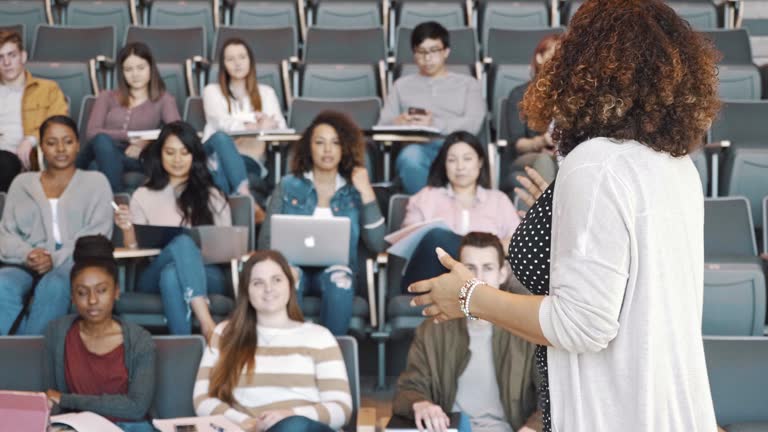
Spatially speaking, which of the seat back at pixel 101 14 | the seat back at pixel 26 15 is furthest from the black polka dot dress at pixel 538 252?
the seat back at pixel 26 15

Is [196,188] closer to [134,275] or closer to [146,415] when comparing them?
[134,275]

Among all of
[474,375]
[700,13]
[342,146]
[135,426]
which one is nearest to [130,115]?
[342,146]

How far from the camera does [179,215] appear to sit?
4336 mm

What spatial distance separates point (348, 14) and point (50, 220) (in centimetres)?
289

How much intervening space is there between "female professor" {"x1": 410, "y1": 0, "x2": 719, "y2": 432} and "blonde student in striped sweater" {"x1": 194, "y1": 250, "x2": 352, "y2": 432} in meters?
1.73

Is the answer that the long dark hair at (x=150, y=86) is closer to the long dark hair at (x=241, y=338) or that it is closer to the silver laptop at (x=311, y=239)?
the silver laptop at (x=311, y=239)

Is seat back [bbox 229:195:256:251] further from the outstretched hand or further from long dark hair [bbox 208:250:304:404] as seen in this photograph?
the outstretched hand

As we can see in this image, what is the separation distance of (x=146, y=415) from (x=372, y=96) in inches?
106

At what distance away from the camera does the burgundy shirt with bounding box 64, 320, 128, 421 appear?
11.2ft

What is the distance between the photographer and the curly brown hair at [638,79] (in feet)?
4.94

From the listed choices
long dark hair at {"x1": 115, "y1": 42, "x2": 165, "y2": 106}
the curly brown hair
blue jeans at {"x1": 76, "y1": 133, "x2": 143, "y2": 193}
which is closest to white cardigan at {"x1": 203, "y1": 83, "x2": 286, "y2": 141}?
long dark hair at {"x1": 115, "y1": 42, "x2": 165, "y2": 106}

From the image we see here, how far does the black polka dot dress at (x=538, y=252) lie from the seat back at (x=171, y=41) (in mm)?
4711

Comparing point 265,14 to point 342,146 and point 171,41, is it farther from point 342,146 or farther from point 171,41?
point 342,146

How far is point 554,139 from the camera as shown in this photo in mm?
1633
